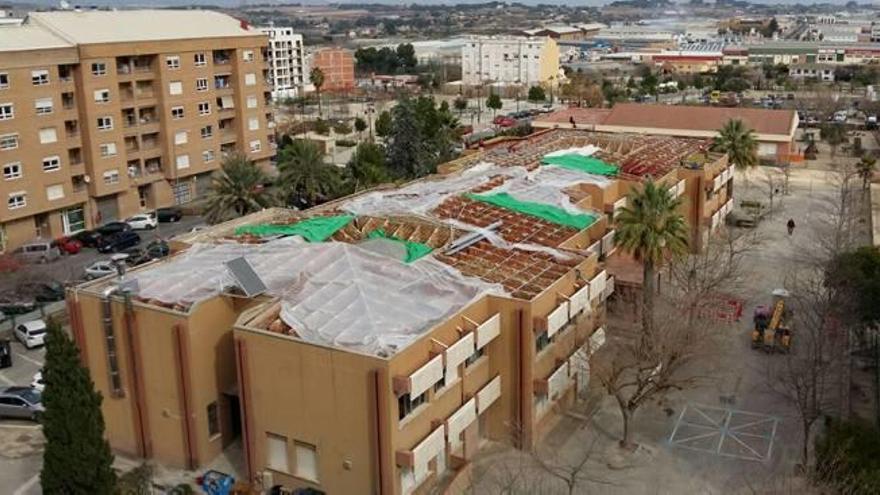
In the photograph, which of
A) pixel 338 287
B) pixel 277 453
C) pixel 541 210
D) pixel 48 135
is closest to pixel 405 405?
pixel 277 453

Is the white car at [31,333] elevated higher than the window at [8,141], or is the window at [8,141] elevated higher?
the window at [8,141]

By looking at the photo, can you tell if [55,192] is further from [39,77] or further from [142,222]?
[39,77]

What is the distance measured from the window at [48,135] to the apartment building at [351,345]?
20.5 metres

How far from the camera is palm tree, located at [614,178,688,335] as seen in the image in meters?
31.0

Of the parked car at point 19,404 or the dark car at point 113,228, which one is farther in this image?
the dark car at point 113,228

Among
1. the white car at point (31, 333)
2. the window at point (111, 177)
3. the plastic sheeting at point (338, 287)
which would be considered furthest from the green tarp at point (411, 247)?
the window at point (111, 177)

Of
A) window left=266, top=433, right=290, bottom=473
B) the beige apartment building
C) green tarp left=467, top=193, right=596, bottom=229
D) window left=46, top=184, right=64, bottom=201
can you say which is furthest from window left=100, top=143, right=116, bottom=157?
window left=266, top=433, right=290, bottom=473

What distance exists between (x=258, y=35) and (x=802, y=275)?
125ft

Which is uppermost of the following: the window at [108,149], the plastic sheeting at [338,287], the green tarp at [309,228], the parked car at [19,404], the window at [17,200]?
the window at [108,149]

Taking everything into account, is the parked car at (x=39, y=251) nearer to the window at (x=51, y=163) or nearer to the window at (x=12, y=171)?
the window at (x=12, y=171)

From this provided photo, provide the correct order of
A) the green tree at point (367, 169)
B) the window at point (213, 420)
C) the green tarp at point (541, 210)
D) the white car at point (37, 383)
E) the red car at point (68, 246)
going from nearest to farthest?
the window at point (213, 420)
the white car at point (37, 383)
the green tarp at point (541, 210)
the red car at point (68, 246)
the green tree at point (367, 169)

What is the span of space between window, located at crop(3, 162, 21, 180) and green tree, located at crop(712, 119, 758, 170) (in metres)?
38.1

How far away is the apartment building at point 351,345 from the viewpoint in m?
22.1

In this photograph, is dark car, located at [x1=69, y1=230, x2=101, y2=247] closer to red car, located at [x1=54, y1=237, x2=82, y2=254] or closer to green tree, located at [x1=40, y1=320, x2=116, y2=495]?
red car, located at [x1=54, y1=237, x2=82, y2=254]
